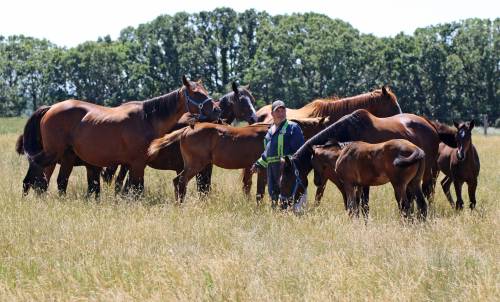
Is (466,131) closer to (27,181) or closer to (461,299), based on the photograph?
(461,299)

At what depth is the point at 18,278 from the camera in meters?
6.07

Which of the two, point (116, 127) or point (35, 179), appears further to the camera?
point (35, 179)

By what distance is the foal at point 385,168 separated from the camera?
26.7 feet

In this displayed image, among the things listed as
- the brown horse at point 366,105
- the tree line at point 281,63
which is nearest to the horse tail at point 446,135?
the brown horse at point 366,105

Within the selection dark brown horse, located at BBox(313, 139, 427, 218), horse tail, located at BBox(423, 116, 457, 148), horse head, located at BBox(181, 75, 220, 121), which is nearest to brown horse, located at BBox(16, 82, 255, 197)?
horse head, located at BBox(181, 75, 220, 121)

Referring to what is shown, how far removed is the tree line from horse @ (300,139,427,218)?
4281 cm

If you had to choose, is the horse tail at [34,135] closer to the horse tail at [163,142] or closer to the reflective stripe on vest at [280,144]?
the horse tail at [163,142]

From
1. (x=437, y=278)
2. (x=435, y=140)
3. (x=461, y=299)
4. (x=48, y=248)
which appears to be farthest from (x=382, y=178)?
(x=48, y=248)

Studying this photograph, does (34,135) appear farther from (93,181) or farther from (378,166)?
(378,166)

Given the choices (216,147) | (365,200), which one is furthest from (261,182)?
(365,200)

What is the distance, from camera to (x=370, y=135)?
Result: 9.40 m

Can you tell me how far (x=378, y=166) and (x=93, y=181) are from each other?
18.4ft

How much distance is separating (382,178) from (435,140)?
1.79 metres

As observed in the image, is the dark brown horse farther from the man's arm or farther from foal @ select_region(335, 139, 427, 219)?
the man's arm
